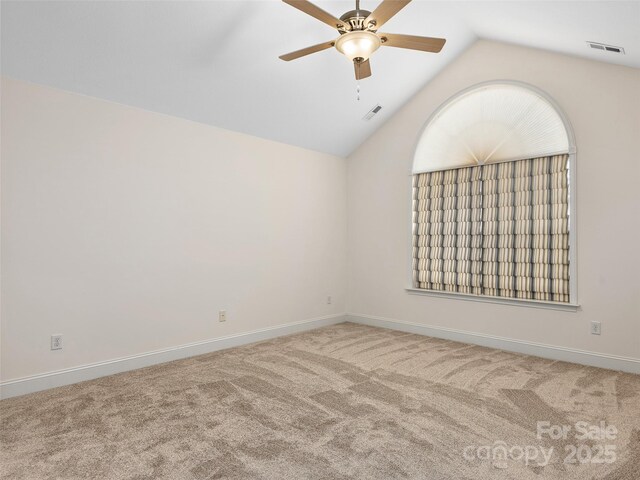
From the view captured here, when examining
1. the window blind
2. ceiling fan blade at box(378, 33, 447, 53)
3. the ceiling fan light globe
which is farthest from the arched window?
the ceiling fan light globe

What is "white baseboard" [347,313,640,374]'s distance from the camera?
3.68 m

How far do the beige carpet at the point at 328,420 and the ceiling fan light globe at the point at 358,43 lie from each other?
8.27ft

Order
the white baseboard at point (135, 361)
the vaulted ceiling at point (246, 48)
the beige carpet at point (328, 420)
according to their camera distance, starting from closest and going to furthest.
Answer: the beige carpet at point (328, 420)
the vaulted ceiling at point (246, 48)
the white baseboard at point (135, 361)

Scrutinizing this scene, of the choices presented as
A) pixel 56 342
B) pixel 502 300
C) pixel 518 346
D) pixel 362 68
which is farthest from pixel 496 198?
pixel 56 342

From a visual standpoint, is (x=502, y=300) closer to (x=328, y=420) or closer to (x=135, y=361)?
(x=328, y=420)

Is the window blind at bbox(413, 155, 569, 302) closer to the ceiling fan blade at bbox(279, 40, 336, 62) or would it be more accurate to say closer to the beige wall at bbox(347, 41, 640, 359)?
the beige wall at bbox(347, 41, 640, 359)

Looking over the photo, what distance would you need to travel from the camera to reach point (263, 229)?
4918 millimetres

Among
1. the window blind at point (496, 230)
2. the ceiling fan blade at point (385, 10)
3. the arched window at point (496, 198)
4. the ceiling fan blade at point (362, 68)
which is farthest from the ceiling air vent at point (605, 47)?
the ceiling fan blade at point (385, 10)

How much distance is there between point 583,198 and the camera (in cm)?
391

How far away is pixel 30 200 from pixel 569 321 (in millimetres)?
5096

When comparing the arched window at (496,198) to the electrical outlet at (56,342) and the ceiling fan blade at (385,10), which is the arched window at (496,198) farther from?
the electrical outlet at (56,342)

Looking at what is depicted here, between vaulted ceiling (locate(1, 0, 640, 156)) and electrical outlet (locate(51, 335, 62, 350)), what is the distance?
2119mm

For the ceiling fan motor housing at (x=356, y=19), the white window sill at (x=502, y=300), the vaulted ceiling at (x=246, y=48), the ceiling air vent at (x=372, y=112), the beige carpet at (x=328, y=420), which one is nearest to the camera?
the beige carpet at (x=328, y=420)

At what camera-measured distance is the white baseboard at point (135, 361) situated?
3.12 m
